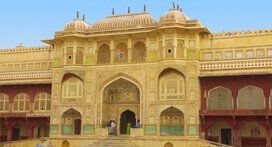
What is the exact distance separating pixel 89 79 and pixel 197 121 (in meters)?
7.26

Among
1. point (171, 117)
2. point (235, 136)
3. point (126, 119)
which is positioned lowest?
point (235, 136)

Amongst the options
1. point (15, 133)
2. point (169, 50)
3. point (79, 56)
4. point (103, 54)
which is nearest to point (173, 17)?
point (169, 50)

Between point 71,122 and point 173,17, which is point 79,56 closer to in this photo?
point 71,122

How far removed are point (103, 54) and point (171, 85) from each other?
201 inches

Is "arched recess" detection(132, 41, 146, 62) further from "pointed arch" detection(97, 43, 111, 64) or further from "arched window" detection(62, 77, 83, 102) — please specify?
"arched window" detection(62, 77, 83, 102)

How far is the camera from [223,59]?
75.9 ft

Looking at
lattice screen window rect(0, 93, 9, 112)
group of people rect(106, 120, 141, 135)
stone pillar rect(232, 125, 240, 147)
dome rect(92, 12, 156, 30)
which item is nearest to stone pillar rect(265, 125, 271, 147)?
stone pillar rect(232, 125, 240, 147)

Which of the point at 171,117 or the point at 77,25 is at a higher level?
the point at 77,25

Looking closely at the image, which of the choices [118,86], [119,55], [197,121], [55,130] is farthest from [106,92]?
[197,121]

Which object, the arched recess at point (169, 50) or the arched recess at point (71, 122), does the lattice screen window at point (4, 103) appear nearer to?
the arched recess at point (71, 122)

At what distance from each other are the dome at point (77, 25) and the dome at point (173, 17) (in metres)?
5.23

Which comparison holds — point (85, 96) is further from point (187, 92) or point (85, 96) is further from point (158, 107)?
point (187, 92)

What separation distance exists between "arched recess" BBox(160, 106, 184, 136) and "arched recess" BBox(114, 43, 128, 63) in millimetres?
4229

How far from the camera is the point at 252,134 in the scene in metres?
22.8
